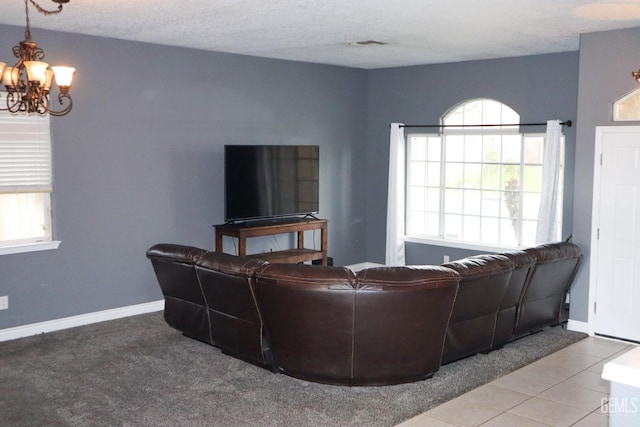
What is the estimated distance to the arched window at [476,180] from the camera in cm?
762

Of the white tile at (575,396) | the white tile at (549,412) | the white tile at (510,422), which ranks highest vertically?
the white tile at (575,396)

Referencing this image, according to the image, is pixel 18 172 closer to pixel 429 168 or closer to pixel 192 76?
pixel 192 76

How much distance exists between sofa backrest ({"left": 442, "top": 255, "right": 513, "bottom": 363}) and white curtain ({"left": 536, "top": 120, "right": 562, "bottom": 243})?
2.25 m

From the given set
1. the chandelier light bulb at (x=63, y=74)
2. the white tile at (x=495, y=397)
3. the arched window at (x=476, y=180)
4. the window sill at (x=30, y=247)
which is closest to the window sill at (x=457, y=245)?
the arched window at (x=476, y=180)

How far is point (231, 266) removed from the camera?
15.6 ft

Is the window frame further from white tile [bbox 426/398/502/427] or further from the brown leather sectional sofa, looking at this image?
white tile [bbox 426/398/502/427]

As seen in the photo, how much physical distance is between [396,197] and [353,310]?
430 cm

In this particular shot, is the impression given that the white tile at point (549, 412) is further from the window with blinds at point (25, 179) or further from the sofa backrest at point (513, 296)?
the window with blinds at point (25, 179)

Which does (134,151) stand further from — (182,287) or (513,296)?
(513,296)

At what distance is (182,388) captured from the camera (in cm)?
468

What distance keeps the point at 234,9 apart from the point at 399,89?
401 centimetres

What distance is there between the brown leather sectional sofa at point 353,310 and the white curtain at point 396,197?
3138 millimetres

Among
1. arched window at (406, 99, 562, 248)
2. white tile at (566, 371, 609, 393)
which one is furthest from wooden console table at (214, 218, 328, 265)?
white tile at (566, 371, 609, 393)

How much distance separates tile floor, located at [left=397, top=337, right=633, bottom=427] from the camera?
414cm
